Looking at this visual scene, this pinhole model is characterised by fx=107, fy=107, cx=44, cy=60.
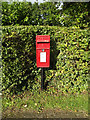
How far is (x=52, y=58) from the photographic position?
3.53 meters

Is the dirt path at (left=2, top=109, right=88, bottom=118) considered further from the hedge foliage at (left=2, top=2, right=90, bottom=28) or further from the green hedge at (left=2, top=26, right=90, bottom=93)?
the hedge foliage at (left=2, top=2, right=90, bottom=28)

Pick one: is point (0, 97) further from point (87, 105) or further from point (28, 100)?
point (87, 105)

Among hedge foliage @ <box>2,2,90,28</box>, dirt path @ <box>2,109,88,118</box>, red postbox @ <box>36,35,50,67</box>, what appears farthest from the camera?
hedge foliage @ <box>2,2,90,28</box>

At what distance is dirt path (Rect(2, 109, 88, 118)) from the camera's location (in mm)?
2578

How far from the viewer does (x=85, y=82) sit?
335 centimetres

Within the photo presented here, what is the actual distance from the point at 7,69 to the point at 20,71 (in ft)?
1.25

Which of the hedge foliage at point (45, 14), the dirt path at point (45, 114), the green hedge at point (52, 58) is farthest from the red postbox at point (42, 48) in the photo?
the hedge foliage at point (45, 14)

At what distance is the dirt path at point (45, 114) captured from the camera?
8.46 ft

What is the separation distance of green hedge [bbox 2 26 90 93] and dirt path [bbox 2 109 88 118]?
Result: 2.57 ft

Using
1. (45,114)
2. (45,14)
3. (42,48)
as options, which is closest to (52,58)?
(42,48)

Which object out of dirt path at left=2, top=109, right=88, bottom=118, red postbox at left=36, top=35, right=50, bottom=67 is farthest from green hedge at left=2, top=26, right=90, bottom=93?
dirt path at left=2, top=109, right=88, bottom=118

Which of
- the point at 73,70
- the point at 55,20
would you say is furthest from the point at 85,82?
the point at 55,20

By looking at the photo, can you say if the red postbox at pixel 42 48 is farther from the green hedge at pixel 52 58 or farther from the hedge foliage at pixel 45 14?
the hedge foliage at pixel 45 14

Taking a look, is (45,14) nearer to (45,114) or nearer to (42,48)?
(42,48)
